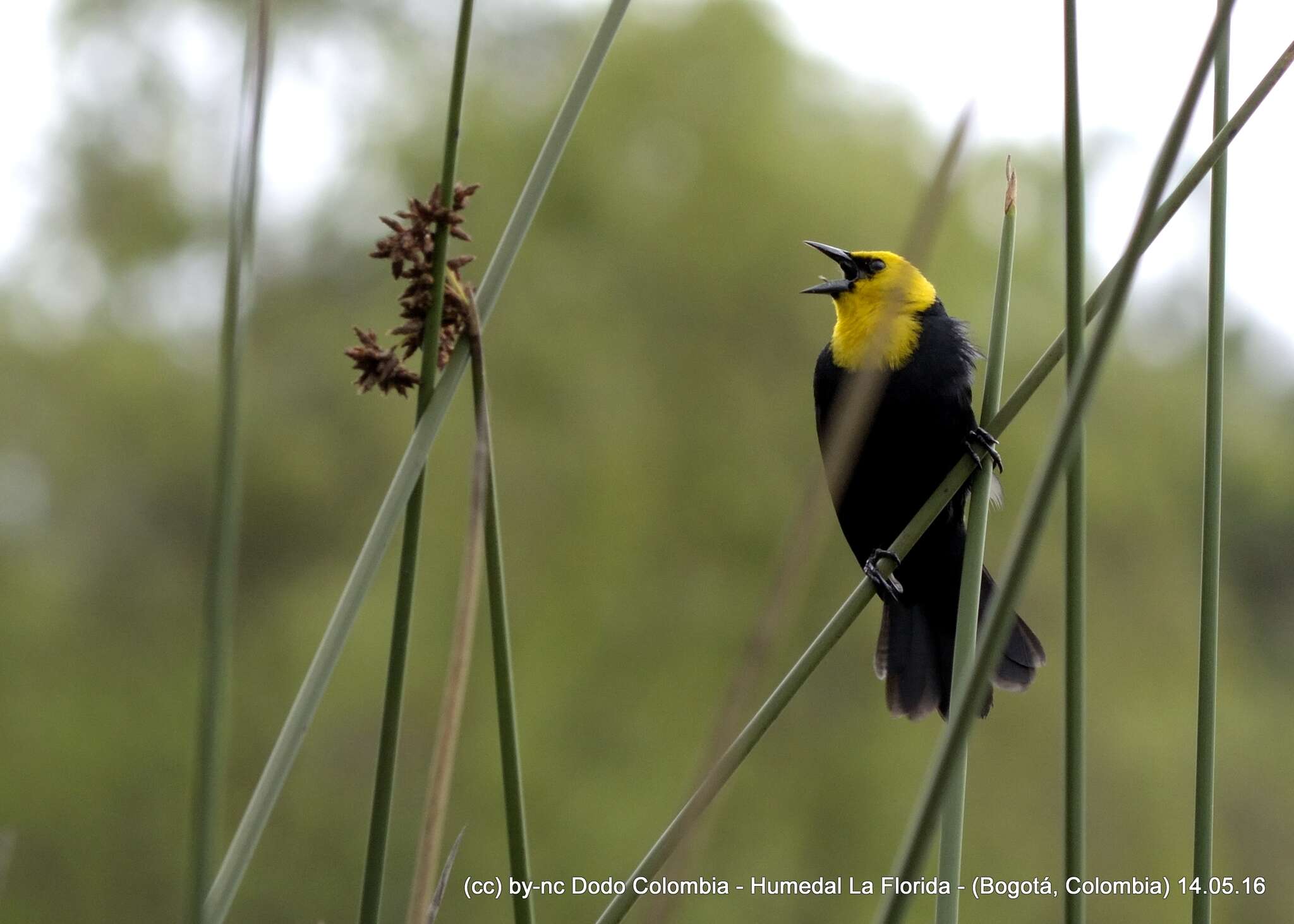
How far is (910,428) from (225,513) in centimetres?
189

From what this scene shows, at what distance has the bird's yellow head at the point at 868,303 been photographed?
2.63m

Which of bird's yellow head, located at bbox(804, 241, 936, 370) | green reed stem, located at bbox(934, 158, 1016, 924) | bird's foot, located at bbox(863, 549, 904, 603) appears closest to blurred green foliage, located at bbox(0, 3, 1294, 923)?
bird's yellow head, located at bbox(804, 241, 936, 370)

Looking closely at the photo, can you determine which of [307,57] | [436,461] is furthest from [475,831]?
[307,57]

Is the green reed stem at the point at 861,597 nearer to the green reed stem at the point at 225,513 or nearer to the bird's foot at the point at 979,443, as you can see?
the bird's foot at the point at 979,443

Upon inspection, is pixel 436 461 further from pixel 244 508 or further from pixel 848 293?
pixel 848 293

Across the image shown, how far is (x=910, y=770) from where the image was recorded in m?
6.12

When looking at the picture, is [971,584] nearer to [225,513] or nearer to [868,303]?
[225,513]

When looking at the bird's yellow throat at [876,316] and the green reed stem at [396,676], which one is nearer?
the green reed stem at [396,676]

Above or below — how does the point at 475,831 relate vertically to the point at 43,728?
below

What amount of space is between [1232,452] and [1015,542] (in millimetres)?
8451

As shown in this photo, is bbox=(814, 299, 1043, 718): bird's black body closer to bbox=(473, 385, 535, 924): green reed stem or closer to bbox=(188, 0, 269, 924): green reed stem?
bbox=(473, 385, 535, 924): green reed stem

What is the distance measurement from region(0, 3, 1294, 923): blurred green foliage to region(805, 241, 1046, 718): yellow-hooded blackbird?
336cm

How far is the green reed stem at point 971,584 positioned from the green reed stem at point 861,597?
61 mm

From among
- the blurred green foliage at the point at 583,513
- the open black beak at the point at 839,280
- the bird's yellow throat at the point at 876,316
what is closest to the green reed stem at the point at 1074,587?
the bird's yellow throat at the point at 876,316
